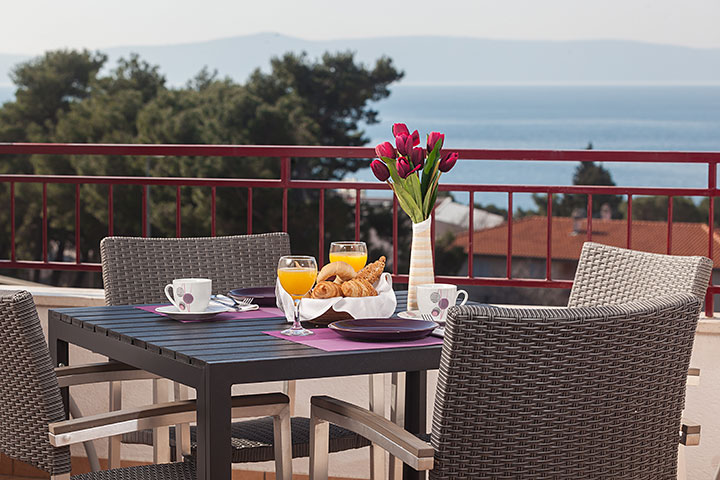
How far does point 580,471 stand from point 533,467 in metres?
0.09

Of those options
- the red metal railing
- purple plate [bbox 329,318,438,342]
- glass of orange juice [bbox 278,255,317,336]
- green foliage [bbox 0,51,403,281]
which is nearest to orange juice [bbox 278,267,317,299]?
glass of orange juice [bbox 278,255,317,336]

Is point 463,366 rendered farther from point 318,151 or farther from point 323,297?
point 318,151

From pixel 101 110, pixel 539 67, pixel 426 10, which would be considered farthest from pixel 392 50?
pixel 101 110

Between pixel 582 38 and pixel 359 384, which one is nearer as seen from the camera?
pixel 359 384

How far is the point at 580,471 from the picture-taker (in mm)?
1702

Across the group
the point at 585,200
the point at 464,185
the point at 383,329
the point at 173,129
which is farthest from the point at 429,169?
the point at 585,200

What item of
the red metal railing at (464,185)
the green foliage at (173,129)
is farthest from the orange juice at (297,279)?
the green foliage at (173,129)

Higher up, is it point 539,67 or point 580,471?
point 539,67

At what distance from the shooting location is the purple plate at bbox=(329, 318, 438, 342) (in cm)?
205

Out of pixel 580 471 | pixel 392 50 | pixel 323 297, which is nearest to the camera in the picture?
pixel 580 471

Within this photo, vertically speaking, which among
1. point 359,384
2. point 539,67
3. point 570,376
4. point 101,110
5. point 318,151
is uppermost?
point 539,67

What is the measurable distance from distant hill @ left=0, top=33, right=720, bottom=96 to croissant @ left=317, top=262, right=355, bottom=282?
35567mm

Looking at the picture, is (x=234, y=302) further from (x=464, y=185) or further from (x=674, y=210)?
(x=674, y=210)

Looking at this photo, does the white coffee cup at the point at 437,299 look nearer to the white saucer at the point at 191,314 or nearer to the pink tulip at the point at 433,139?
the pink tulip at the point at 433,139
